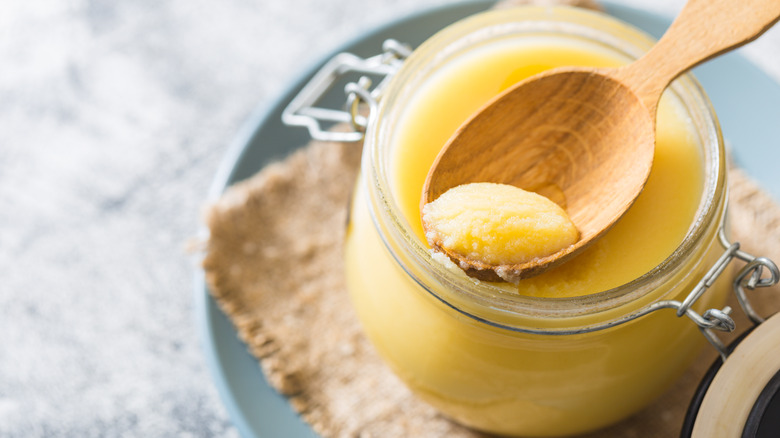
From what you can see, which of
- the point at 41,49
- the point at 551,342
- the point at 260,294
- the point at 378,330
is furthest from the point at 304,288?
the point at 41,49

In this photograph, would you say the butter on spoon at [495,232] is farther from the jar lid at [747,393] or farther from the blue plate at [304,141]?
the blue plate at [304,141]

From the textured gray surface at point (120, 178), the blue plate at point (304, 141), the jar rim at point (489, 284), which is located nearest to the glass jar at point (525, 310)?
the jar rim at point (489, 284)

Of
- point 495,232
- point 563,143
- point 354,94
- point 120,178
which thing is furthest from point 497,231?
point 120,178

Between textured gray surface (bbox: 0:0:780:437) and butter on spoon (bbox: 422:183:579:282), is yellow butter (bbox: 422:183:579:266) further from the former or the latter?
textured gray surface (bbox: 0:0:780:437)

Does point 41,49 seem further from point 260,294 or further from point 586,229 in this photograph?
point 586,229

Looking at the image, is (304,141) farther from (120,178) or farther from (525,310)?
(525,310)

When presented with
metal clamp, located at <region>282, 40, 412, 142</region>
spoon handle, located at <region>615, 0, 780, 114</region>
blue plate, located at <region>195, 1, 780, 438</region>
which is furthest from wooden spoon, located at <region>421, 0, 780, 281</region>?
blue plate, located at <region>195, 1, 780, 438</region>
